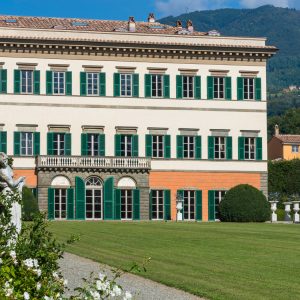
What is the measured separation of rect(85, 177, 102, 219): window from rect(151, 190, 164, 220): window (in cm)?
299

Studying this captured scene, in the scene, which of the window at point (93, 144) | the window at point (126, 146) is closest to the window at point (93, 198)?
the window at point (93, 144)

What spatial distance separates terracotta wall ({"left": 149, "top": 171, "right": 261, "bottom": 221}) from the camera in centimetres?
5022

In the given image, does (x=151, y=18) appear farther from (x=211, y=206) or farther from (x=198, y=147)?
(x=211, y=206)

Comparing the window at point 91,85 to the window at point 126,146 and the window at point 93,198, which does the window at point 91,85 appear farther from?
the window at point 93,198

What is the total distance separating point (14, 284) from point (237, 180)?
147 ft

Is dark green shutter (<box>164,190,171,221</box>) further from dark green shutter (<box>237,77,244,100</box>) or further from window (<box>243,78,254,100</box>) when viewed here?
window (<box>243,78,254,100</box>)

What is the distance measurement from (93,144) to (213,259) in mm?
32223

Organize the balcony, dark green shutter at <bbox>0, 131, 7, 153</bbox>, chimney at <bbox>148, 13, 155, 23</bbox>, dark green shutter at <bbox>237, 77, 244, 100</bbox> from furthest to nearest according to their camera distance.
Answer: chimney at <bbox>148, 13, 155, 23</bbox>
dark green shutter at <bbox>237, 77, 244, 100</bbox>
the balcony
dark green shutter at <bbox>0, 131, 7, 153</bbox>

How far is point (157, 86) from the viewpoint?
50406mm

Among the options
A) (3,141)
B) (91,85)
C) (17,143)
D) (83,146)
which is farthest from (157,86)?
(3,141)

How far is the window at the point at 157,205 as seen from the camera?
164 ft

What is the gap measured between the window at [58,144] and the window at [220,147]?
8459 millimetres

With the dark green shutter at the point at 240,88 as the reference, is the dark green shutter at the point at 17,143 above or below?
below

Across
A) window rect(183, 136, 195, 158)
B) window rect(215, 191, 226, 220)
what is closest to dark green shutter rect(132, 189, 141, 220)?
window rect(183, 136, 195, 158)
